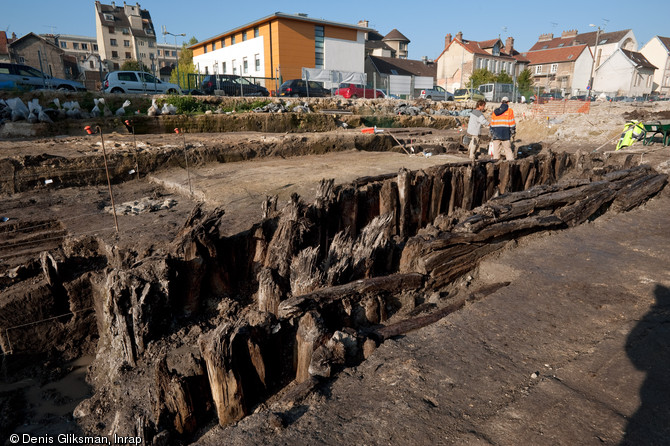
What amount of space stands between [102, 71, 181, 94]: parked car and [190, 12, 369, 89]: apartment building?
12663 millimetres

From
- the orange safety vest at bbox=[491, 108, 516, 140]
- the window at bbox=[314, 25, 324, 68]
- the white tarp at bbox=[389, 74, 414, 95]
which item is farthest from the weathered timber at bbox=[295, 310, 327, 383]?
the window at bbox=[314, 25, 324, 68]

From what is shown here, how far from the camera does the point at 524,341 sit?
3.59 m

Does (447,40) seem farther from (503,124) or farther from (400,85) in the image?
(503,124)

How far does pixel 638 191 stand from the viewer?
776 cm

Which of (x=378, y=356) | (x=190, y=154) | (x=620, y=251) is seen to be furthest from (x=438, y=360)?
(x=190, y=154)

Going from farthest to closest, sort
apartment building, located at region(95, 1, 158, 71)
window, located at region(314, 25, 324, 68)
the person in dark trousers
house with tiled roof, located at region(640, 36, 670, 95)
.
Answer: apartment building, located at region(95, 1, 158, 71), house with tiled roof, located at region(640, 36, 670, 95), window, located at region(314, 25, 324, 68), the person in dark trousers

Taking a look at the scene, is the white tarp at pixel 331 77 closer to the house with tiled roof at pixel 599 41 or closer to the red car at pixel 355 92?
the red car at pixel 355 92

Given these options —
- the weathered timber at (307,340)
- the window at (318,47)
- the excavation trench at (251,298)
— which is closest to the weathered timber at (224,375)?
the excavation trench at (251,298)

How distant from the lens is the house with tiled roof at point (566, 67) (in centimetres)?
5694

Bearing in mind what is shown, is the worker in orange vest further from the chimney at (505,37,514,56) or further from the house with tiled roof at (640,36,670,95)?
the chimney at (505,37,514,56)

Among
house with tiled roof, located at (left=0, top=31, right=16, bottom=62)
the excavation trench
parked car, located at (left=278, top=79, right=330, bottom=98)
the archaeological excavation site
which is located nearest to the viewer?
the archaeological excavation site

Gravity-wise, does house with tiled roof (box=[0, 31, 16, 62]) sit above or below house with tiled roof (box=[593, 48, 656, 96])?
above

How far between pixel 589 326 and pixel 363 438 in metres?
2.60

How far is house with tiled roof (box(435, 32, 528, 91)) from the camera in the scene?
5700cm
